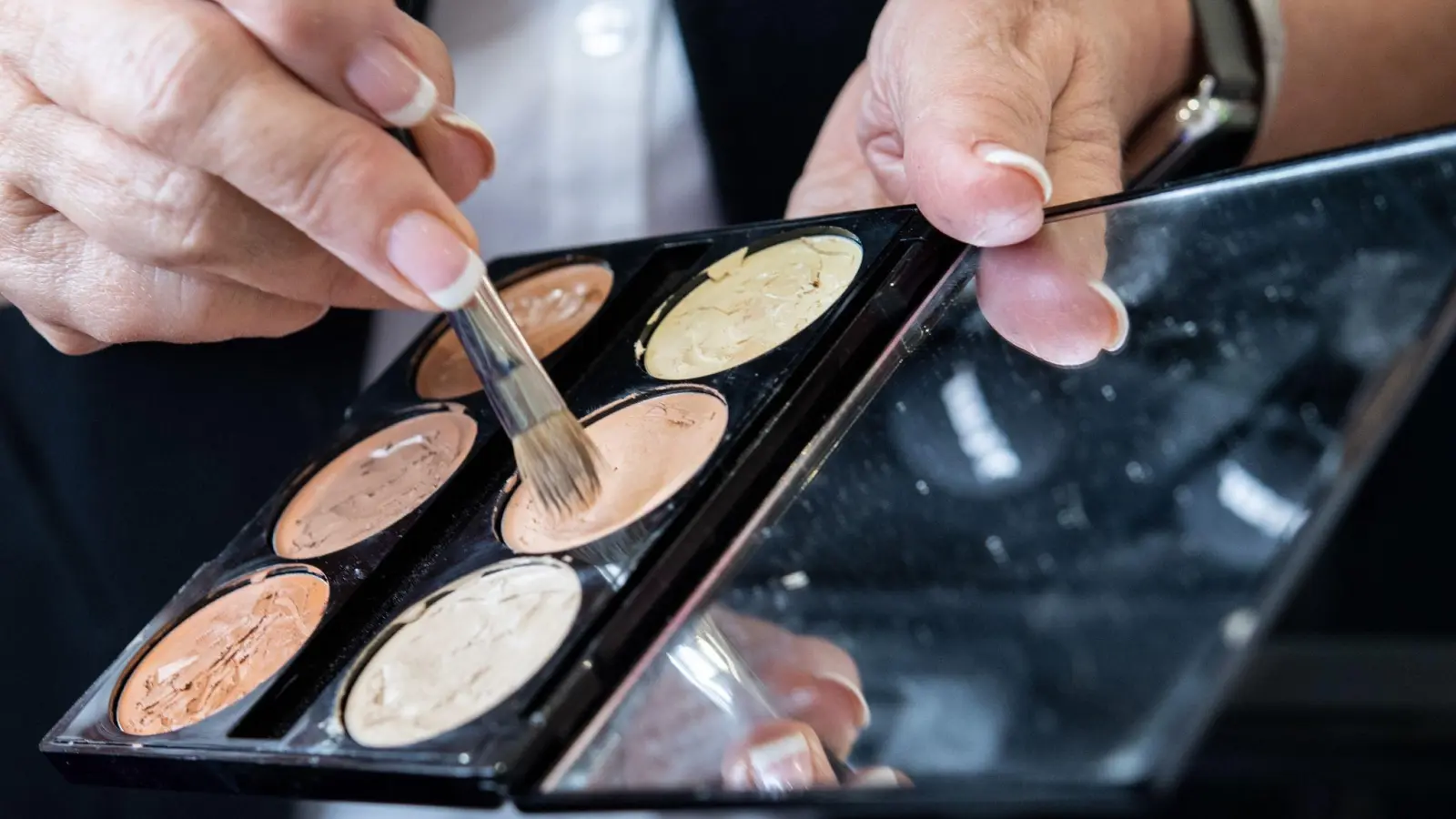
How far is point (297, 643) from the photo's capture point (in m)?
0.57

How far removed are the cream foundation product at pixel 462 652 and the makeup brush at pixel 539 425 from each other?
0.04 metres

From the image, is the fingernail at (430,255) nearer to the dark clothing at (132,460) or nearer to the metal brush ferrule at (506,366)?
the metal brush ferrule at (506,366)

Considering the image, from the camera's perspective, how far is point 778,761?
1.32 feet

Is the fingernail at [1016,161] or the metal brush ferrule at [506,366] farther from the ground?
the metal brush ferrule at [506,366]

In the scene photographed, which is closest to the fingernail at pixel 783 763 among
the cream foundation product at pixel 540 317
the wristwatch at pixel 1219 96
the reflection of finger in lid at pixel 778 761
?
the reflection of finger in lid at pixel 778 761

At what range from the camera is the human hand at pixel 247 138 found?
19.4 inches

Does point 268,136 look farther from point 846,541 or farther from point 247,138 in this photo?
point 846,541

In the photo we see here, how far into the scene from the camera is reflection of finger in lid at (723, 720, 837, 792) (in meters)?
0.39

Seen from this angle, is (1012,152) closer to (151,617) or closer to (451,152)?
(451,152)

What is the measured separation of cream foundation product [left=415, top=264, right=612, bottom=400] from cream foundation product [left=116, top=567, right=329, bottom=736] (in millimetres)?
151

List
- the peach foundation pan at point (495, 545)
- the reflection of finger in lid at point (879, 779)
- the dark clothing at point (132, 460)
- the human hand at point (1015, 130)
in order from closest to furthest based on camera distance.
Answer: the reflection of finger in lid at point (879, 779) < the peach foundation pan at point (495, 545) < the human hand at point (1015, 130) < the dark clothing at point (132, 460)

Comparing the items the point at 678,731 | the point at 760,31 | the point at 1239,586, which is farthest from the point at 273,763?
the point at 760,31

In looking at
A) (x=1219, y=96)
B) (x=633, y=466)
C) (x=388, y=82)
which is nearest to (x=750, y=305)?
(x=633, y=466)

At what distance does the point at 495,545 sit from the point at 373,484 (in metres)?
0.14
